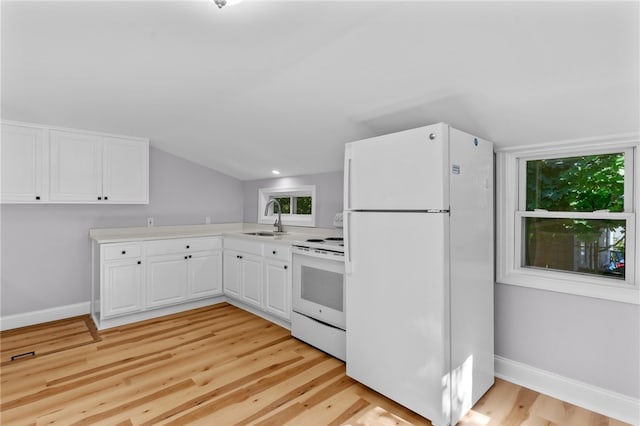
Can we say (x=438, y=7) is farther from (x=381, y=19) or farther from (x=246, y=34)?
(x=246, y=34)

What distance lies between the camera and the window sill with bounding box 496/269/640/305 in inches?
80.6

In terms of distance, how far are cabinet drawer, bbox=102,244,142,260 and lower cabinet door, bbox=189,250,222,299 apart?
22.9 inches

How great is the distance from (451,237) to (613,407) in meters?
1.42

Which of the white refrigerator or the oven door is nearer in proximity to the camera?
the white refrigerator

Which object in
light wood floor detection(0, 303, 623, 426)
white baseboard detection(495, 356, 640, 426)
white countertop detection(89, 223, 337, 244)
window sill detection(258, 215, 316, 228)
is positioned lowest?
light wood floor detection(0, 303, 623, 426)

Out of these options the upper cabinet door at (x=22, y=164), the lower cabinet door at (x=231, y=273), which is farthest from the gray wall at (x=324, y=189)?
the upper cabinet door at (x=22, y=164)

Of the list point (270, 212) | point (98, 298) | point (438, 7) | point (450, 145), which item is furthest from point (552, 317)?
point (98, 298)

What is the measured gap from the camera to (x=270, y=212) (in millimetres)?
4820

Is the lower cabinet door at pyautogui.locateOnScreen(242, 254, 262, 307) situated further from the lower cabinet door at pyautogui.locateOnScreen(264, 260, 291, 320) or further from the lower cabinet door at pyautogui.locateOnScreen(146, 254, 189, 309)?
the lower cabinet door at pyautogui.locateOnScreen(146, 254, 189, 309)

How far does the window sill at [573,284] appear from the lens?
2.05m

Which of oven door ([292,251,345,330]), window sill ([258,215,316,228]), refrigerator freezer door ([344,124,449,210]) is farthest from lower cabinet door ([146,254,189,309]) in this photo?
refrigerator freezer door ([344,124,449,210])

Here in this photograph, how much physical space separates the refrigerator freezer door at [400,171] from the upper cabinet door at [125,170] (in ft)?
8.59

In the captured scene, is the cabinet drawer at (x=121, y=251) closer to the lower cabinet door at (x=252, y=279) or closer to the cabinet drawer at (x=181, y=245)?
the cabinet drawer at (x=181, y=245)

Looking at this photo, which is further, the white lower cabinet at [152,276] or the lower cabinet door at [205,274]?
the lower cabinet door at [205,274]
